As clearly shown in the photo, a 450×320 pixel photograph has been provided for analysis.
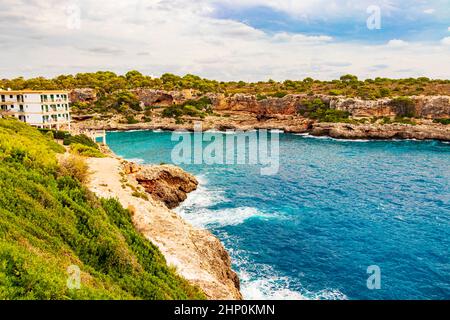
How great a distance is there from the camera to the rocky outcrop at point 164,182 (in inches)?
1330

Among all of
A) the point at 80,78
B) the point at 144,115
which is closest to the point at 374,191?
the point at 144,115

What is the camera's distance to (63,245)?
1172cm

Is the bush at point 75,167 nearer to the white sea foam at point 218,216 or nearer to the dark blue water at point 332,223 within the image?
the white sea foam at point 218,216

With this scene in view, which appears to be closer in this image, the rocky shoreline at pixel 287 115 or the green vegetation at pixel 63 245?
the green vegetation at pixel 63 245

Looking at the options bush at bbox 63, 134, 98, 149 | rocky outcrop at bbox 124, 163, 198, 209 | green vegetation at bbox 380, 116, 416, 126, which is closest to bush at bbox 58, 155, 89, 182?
rocky outcrop at bbox 124, 163, 198, 209

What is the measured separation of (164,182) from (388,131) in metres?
57.3

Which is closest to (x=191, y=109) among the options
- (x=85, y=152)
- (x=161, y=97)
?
(x=161, y=97)

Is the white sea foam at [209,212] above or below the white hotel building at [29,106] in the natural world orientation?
below

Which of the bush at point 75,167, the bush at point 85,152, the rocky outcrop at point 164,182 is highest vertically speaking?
the bush at point 75,167

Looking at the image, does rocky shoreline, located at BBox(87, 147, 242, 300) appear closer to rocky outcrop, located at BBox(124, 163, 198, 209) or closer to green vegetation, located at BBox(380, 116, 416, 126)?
rocky outcrop, located at BBox(124, 163, 198, 209)

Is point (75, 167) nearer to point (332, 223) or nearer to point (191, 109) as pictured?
point (332, 223)

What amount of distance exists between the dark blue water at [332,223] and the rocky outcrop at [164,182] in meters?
1.76

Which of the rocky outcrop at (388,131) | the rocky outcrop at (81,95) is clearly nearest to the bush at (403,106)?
the rocky outcrop at (388,131)
